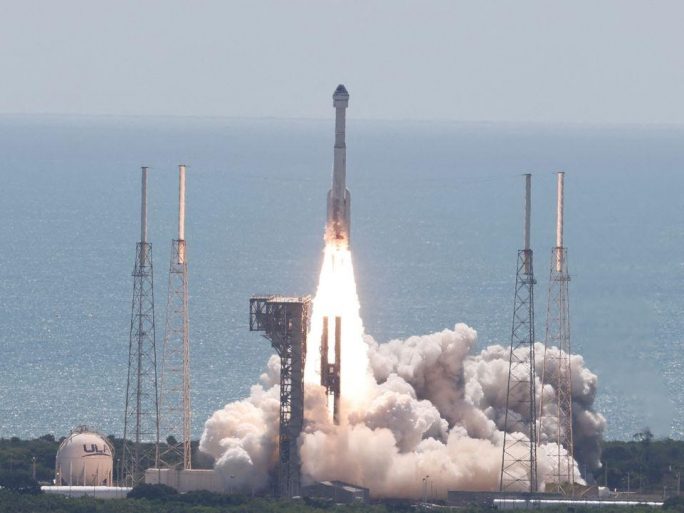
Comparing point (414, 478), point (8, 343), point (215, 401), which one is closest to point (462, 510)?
point (414, 478)

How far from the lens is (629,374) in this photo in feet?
433

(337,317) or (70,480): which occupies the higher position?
(337,317)

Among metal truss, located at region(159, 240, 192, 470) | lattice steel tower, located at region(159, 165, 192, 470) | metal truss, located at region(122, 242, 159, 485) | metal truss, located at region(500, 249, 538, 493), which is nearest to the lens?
metal truss, located at region(500, 249, 538, 493)

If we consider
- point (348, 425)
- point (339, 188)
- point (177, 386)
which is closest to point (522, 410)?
point (348, 425)

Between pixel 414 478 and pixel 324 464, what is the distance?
4.25 metres

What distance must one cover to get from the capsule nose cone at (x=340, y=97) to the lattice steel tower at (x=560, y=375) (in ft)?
34.7

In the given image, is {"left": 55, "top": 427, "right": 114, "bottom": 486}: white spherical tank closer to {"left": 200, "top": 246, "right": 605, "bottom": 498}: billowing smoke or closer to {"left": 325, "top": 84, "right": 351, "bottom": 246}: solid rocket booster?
{"left": 200, "top": 246, "right": 605, "bottom": 498}: billowing smoke

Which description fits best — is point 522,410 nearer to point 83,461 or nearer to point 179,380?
point 83,461

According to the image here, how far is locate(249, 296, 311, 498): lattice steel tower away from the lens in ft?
357

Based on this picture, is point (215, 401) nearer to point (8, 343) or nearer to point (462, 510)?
point (8, 343)

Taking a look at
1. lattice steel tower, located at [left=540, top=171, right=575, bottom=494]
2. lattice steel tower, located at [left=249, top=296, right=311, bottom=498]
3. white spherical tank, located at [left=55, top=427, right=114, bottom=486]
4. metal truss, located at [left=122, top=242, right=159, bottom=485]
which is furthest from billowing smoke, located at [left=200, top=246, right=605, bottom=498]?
white spherical tank, located at [left=55, top=427, right=114, bottom=486]

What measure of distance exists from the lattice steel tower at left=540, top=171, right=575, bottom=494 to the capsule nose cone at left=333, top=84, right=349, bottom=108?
10.6m

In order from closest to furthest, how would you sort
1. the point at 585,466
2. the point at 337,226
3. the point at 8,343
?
the point at 337,226 → the point at 585,466 → the point at 8,343

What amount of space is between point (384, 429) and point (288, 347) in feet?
20.3
